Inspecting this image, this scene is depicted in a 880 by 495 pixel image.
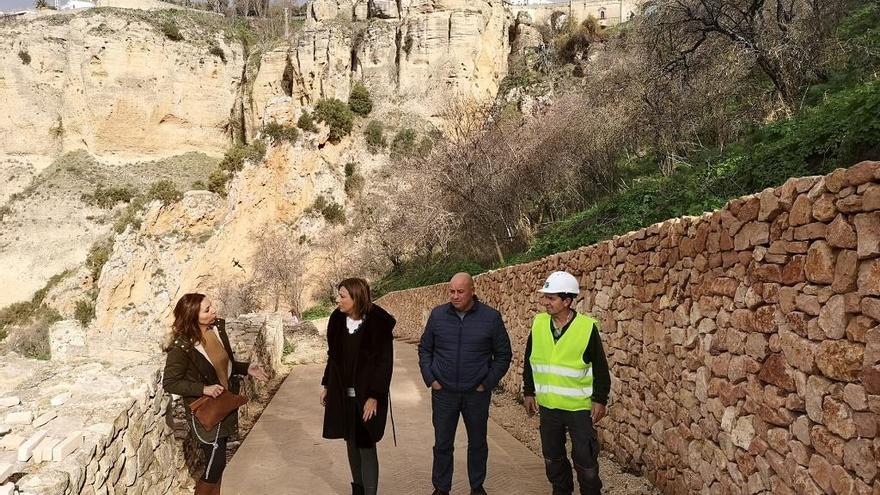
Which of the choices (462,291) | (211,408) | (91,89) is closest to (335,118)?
(91,89)

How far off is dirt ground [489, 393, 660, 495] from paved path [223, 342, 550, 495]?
0.21m

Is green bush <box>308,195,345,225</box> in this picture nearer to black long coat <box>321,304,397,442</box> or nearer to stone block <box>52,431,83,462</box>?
black long coat <box>321,304,397,442</box>

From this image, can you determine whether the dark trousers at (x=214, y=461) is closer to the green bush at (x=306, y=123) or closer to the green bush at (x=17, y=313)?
the green bush at (x=306, y=123)

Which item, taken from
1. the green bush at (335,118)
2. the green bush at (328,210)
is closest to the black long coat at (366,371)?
the green bush at (328,210)

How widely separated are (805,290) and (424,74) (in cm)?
4275

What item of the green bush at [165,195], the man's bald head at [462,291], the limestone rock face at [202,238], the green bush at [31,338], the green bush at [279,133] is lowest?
the green bush at [31,338]

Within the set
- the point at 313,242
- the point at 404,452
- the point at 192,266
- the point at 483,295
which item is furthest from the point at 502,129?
the point at 192,266

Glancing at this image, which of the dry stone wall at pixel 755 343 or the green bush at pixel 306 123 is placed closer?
the dry stone wall at pixel 755 343

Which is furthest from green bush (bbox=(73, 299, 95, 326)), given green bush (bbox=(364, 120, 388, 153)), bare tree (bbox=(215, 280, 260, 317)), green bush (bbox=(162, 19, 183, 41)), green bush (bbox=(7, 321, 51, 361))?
green bush (bbox=(162, 19, 183, 41))

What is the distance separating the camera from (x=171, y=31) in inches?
2153

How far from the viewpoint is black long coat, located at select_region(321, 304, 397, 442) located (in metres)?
4.52

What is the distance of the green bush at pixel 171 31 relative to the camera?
54562 mm

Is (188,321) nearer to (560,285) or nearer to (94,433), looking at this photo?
(94,433)

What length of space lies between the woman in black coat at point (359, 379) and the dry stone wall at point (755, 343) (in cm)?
242
